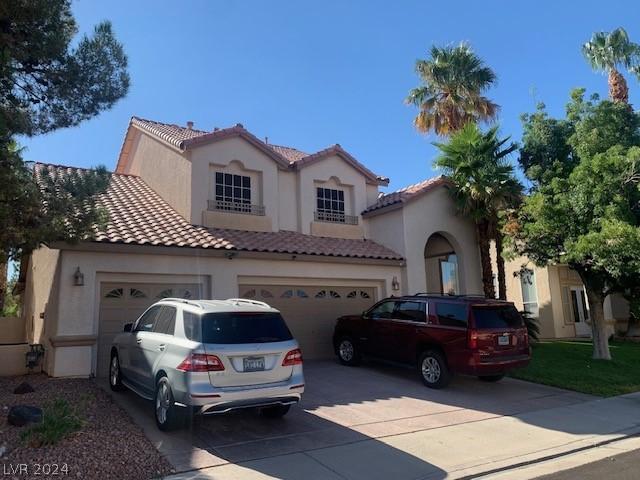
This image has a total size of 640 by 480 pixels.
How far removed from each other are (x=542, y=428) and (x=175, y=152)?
40.1 ft

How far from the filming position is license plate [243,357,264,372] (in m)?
7.05

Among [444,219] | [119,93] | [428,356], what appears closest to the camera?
[119,93]

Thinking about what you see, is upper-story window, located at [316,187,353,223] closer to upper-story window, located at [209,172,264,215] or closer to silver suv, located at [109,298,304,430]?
upper-story window, located at [209,172,264,215]

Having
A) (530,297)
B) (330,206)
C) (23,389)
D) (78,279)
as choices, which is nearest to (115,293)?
(78,279)

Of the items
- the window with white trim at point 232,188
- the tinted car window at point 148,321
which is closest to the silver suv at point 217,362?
the tinted car window at point 148,321

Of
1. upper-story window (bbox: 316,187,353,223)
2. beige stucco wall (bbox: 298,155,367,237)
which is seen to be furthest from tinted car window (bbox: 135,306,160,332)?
upper-story window (bbox: 316,187,353,223)

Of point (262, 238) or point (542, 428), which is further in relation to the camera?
point (262, 238)

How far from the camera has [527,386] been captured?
39.2 ft

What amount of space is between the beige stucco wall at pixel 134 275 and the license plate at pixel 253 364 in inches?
227

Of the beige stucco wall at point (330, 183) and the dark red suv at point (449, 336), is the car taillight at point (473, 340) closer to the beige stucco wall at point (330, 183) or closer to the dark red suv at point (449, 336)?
the dark red suv at point (449, 336)

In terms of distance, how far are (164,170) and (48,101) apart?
284 inches

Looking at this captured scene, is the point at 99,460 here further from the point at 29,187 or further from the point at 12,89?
the point at 12,89

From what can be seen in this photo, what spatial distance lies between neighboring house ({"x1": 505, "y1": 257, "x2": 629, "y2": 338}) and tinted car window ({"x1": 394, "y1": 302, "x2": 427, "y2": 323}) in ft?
35.5

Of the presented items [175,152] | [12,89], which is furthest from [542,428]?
[175,152]
